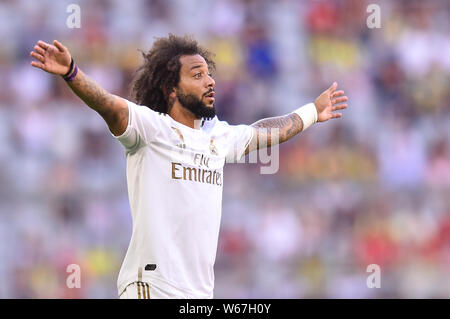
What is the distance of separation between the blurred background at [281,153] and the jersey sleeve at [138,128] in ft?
15.3

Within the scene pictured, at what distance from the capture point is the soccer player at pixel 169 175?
4.60 metres

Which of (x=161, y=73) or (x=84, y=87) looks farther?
(x=161, y=73)

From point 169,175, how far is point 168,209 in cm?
20

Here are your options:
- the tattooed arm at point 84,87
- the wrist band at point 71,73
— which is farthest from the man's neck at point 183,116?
the wrist band at point 71,73

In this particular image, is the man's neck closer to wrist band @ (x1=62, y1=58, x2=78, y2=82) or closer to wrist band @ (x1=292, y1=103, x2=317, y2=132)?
wrist band @ (x1=62, y1=58, x2=78, y2=82)

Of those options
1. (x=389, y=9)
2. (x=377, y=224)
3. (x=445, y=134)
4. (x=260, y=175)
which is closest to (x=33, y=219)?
(x=260, y=175)

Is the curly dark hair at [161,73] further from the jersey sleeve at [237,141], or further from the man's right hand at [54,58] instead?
the man's right hand at [54,58]

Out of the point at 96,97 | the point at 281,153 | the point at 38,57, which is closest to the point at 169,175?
the point at 96,97

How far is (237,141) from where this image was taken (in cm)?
534

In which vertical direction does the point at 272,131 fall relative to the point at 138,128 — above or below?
above

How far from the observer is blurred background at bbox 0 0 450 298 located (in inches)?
377

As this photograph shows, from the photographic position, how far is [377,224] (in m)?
10.3

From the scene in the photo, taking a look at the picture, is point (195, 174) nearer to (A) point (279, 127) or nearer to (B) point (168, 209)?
(B) point (168, 209)

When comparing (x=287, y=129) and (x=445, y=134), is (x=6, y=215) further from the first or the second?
(x=445, y=134)
